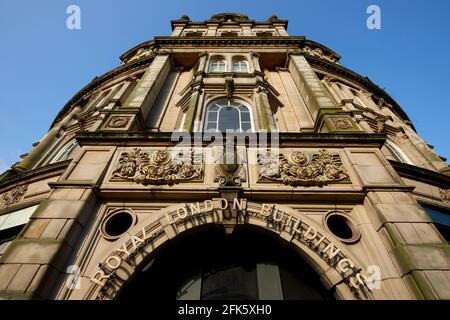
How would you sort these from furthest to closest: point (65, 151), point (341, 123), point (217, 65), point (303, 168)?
point (217, 65) → point (65, 151) → point (341, 123) → point (303, 168)

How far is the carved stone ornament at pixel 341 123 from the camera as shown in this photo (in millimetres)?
9516

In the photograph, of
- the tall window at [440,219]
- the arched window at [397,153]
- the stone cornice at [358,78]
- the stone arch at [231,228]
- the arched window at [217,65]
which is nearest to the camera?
the stone arch at [231,228]

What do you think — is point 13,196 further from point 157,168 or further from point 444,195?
A: point 444,195

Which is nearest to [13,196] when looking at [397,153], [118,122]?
[118,122]

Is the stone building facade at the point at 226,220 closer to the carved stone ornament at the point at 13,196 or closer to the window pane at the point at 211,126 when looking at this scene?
the carved stone ornament at the point at 13,196

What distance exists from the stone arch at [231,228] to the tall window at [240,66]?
1184 centimetres

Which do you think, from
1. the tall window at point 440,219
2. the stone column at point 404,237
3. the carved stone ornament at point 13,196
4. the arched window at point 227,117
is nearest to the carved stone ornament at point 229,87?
the arched window at point 227,117

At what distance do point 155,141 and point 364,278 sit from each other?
7.11 metres

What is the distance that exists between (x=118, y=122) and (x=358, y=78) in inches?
734

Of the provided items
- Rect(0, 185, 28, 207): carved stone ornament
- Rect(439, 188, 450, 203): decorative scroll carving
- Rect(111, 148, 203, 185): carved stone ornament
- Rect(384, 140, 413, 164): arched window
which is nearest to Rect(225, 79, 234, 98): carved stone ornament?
Rect(111, 148, 203, 185): carved stone ornament

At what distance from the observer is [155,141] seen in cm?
846

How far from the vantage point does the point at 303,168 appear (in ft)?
25.2

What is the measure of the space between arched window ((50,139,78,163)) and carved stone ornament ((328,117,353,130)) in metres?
13.6

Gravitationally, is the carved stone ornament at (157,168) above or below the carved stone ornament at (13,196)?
below
